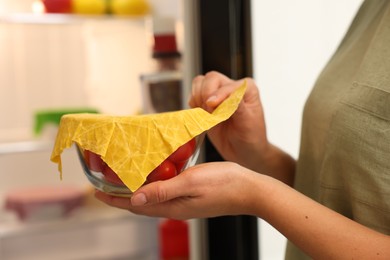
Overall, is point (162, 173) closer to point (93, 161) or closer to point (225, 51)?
point (93, 161)

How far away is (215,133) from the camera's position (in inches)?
31.4

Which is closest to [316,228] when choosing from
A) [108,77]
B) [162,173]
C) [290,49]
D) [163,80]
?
[162,173]

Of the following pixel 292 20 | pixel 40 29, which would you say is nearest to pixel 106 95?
pixel 40 29

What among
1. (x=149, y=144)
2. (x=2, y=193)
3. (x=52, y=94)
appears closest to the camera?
(x=149, y=144)

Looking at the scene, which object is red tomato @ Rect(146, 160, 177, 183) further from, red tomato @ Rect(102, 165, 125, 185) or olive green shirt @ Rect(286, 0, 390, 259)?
olive green shirt @ Rect(286, 0, 390, 259)

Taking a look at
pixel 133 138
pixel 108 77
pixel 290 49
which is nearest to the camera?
pixel 133 138

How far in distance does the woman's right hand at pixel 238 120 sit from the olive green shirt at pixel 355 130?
0.07 metres

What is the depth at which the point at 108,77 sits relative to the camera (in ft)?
6.45

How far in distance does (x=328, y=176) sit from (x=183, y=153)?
204mm

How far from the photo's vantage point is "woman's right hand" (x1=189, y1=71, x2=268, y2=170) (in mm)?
724

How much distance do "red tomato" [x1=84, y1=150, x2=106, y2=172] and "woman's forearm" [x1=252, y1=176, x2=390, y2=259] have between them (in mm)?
172

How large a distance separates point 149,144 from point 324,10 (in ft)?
2.78

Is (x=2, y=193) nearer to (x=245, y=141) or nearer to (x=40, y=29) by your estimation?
(x=40, y=29)

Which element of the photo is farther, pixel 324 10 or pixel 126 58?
pixel 126 58
